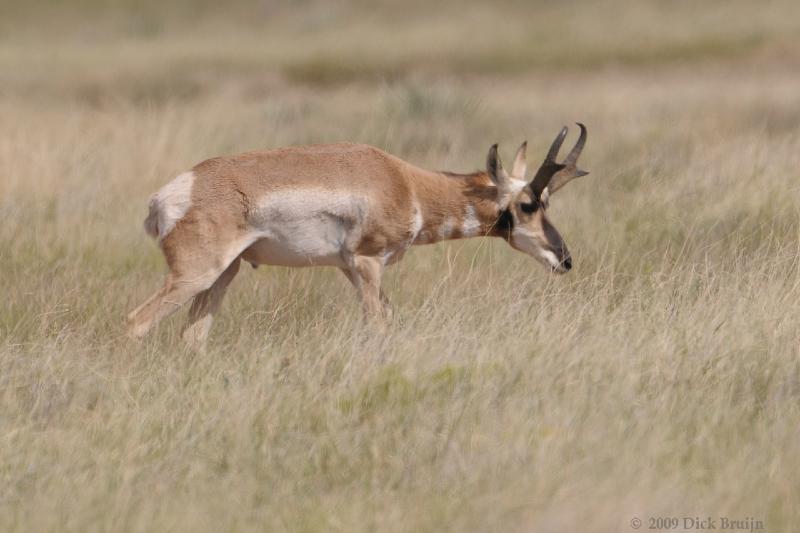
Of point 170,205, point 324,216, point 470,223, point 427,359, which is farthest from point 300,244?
point 427,359

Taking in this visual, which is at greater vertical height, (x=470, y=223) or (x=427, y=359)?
(x=470, y=223)

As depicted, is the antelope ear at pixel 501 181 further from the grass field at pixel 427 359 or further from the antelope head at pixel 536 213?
the grass field at pixel 427 359

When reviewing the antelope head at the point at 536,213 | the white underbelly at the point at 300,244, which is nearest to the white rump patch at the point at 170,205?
the white underbelly at the point at 300,244

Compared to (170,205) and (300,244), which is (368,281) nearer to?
(300,244)

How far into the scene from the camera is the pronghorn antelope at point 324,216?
7043mm

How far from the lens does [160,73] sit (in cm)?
2405

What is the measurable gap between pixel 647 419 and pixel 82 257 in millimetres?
4633

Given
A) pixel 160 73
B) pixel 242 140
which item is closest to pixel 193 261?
pixel 242 140

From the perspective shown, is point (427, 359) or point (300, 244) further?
point (300, 244)

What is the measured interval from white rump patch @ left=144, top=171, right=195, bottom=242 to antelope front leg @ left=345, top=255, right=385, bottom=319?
102cm

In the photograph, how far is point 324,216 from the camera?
732cm

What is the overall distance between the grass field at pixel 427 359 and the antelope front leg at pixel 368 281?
0.14 m

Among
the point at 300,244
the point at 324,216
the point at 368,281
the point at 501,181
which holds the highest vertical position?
the point at 501,181

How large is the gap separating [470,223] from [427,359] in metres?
2.02
